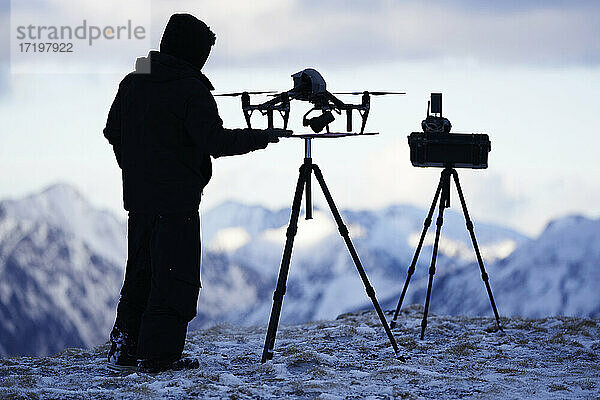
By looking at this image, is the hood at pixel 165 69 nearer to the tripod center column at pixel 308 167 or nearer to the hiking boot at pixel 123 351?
the tripod center column at pixel 308 167

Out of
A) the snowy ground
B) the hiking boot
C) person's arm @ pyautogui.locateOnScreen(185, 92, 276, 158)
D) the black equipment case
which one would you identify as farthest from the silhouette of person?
the black equipment case

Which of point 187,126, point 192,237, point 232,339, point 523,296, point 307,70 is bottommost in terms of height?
point 523,296

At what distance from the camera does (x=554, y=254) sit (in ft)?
390

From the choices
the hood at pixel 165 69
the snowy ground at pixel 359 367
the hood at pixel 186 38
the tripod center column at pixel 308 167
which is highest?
the hood at pixel 186 38

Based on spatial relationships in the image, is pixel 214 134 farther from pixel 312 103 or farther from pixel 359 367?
pixel 359 367

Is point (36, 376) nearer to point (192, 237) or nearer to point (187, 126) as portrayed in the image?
point (192, 237)

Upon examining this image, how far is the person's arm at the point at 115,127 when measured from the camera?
25.0 ft

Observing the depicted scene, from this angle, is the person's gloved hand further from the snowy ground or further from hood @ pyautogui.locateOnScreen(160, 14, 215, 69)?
the snowy ground

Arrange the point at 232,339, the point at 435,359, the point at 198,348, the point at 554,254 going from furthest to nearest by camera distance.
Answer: the point at 554,254
the point at 232,339
the point at 198,348
the point at 435,359

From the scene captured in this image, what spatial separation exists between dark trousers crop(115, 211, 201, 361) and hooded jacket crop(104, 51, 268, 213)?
167 millimetres

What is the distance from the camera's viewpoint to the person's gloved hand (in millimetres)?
7086

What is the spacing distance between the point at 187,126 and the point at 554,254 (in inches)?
4660

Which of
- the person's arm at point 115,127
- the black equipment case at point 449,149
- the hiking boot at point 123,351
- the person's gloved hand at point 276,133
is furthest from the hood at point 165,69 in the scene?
the black equipment case at point 449,149

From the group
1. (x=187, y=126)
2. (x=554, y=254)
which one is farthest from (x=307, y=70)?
(x=554, y=254)
